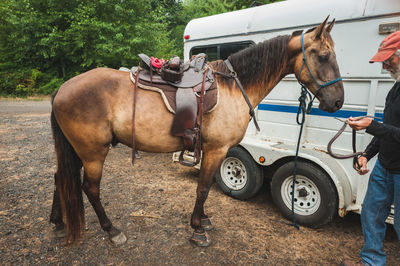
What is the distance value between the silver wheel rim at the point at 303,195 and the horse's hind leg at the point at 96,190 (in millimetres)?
2163

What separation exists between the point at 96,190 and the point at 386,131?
270cm

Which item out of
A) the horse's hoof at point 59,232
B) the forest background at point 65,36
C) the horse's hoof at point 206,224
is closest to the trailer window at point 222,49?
the horse's hoof at point 206,224

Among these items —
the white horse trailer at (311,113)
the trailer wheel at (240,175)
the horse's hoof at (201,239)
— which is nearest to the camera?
the white horse trailer at (311,113)

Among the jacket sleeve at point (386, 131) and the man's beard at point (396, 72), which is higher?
the man's beard at point (396, 72)

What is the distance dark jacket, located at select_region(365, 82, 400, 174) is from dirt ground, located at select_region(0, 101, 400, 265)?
1.27m

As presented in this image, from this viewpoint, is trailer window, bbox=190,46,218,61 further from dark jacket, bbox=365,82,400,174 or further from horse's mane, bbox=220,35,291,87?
dark jacket, bbox=365,82,400,174

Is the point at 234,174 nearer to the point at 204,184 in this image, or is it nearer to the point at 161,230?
the point at 204,184

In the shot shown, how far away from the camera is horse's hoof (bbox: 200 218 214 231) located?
2908 millimetres

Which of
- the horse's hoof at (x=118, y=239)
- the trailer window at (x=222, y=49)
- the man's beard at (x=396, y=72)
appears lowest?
the horse's hoof at (x=118, y=239)

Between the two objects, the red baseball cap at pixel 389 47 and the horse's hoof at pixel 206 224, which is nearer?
the red baseball cap at pixel 389 47

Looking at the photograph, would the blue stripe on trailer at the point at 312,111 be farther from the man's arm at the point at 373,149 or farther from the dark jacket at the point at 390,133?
the dark jacket at the point at 390,133

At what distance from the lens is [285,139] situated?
323 centimetres

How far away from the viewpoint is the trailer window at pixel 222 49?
141 inches

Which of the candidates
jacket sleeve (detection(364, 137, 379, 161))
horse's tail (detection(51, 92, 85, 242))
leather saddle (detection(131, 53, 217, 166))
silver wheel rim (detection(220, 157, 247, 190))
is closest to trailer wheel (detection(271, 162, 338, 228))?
silver wheel rim (detection(220, 157, 247, 190))
